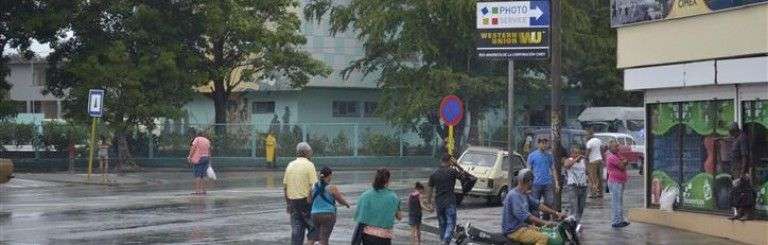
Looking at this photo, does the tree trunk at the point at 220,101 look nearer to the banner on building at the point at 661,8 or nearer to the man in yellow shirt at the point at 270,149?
the man in yellow shirt at the point at 270,149

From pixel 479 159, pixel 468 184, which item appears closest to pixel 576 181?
pixel 468 184

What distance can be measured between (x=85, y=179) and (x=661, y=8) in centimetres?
2270

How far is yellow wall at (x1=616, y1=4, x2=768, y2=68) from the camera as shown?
18.7 meters

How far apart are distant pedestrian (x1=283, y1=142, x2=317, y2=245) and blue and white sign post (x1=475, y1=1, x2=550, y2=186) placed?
5674 millimetres

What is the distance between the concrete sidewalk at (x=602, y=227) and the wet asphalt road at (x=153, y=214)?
4.28 ft

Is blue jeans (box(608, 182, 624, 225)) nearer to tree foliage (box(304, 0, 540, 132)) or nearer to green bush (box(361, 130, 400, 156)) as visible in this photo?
tree foliage (box(304, 0, 540, 132))

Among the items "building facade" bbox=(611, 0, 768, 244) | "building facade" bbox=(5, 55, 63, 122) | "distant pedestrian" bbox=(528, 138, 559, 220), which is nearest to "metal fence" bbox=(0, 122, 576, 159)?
"building facade" bbox=(5, 55, 63, 122)

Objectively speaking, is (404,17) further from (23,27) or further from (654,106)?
(654,106)

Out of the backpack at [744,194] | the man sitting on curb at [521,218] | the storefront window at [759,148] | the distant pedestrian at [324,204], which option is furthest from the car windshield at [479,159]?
the man sitting on curb at [521,218]

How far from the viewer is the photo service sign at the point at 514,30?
2156 cm

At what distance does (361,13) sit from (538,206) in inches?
1504

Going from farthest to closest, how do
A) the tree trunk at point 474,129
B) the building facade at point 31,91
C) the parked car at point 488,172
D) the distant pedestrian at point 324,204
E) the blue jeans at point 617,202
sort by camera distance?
the building facade at point 31,91
the tree trunk at point 474,129
the parked car at point 488,172
the blue jeans at point 617,202
the distant pedestrian at point 324,204

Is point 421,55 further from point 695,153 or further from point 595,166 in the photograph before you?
point 695,153

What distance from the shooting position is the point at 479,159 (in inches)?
1129
